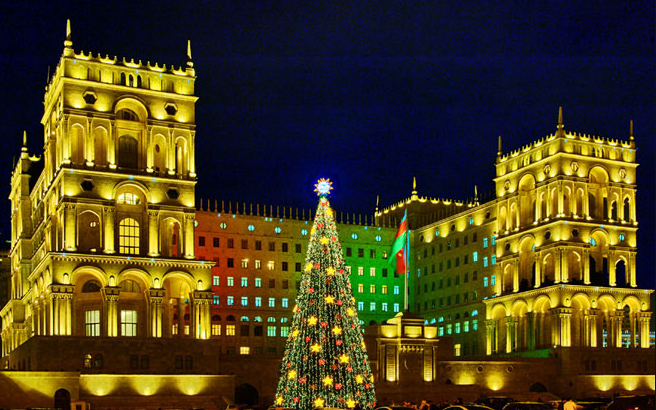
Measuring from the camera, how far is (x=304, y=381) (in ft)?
202

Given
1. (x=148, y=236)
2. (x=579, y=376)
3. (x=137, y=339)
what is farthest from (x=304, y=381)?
(x=579, y=376)

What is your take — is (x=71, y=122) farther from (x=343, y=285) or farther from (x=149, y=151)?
(x=343, y=285)

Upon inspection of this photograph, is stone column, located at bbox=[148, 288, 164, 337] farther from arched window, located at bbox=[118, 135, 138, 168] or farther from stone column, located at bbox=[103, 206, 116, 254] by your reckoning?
arched window, located at bbox=[118, 135, 138, 168]

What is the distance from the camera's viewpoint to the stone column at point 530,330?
3819 inches

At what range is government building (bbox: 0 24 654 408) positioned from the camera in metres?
76.6

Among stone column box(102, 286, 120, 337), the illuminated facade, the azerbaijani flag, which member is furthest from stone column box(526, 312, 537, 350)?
stone column box(102, 286, 120, 337)

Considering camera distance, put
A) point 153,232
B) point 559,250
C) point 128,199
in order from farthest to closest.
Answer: point 559,250, point 128,199, point 153,232

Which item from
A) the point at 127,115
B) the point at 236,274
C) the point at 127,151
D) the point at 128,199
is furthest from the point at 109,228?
the point at 236,274

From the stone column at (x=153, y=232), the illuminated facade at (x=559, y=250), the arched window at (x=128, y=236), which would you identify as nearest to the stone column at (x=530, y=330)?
the illuminated facade at (x=559, y=250)

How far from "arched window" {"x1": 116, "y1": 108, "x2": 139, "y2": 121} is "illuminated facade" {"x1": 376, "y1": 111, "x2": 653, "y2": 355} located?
41519 millimetres

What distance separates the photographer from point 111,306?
77.3m

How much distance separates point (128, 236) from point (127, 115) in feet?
34.8

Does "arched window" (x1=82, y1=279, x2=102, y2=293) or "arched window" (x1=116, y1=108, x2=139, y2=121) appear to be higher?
"arched window" (x1=116, y1=108, x2=139, y2=121)

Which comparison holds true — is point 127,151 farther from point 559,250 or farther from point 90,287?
point 559,250
